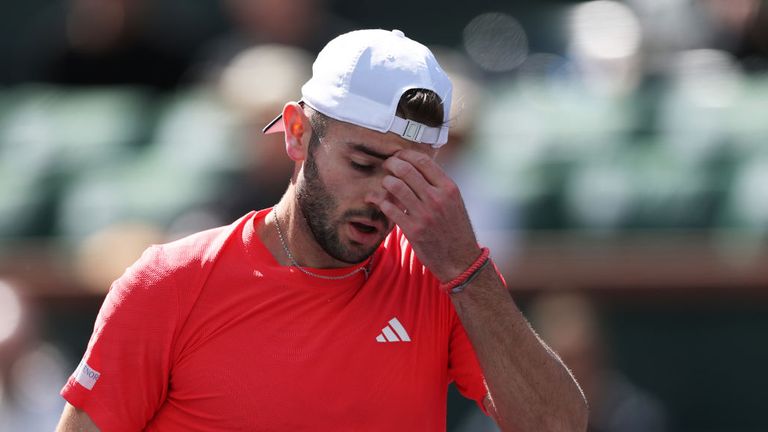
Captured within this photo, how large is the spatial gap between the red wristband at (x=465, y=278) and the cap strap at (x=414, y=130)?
0.28 m

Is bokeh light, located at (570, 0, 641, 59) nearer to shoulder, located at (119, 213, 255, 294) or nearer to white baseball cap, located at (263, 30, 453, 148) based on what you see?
white baseball cap, located at (263, 30, 453, 148)

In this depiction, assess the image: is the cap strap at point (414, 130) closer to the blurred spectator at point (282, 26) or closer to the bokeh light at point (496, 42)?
the blurred spectator at point (282, 26)

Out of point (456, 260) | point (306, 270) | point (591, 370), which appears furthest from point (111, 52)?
point (456, 260)

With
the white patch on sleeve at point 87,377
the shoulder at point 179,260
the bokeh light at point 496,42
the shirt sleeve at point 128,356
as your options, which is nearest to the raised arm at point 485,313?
the shoulder at point 179,260

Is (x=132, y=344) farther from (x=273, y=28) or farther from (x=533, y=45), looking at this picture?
(x=533, y=45)

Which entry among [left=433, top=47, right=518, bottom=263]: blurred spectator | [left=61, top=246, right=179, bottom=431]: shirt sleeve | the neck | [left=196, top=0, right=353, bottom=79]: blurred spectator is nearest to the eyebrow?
the neck

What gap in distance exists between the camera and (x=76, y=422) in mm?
2521

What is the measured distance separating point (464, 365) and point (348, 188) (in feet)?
1.56

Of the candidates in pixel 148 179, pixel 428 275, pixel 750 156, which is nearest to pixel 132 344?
pixel 428 275

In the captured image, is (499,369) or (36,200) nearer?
(499,369)

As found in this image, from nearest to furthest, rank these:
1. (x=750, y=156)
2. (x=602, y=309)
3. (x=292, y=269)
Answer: (x=292, y=269)
(x=602, y=309)
(x=750, y=156)

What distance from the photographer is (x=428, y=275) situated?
8.99 feet

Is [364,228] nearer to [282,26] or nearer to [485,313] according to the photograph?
[485,313]

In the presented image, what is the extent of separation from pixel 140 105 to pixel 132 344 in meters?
4.14
